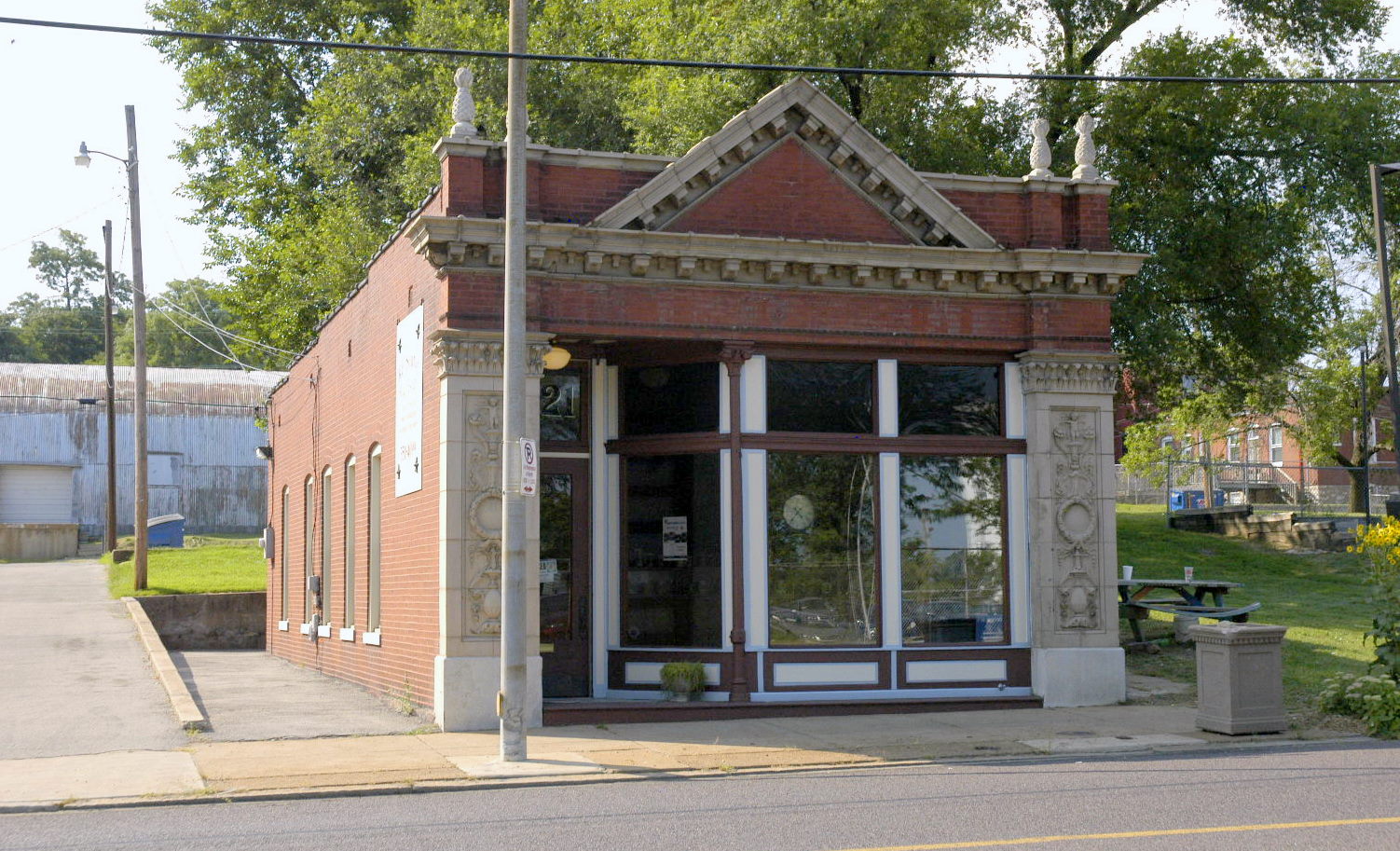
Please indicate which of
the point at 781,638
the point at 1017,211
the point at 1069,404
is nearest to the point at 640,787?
the point at 781,638

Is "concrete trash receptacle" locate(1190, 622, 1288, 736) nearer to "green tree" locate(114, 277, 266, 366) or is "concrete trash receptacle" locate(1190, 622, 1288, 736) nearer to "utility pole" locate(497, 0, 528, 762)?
"utility pole" locate(497, 0, 528, 762)

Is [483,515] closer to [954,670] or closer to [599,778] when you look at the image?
[599,778]

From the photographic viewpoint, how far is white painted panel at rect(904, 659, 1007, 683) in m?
16.1

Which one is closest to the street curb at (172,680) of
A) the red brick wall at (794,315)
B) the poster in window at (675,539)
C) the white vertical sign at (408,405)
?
the white vertical sign at (408,405)

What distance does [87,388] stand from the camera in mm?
60125

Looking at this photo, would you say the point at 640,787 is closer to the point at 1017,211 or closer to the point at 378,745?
the point at 378,745

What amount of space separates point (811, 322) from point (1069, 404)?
3233mm

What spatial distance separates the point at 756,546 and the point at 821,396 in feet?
6.26

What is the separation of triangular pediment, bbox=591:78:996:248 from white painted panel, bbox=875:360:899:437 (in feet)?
4.95

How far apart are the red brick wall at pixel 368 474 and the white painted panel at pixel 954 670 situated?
536cm

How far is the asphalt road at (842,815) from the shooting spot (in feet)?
29.2

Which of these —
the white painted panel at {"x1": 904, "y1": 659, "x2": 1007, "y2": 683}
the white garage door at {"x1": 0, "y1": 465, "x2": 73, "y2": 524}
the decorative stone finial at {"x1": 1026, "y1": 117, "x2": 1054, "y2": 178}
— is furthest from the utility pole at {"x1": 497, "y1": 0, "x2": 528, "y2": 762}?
the white garage door at {"x1": 0, "y1": 465, "x2": 73, "y2": 524}

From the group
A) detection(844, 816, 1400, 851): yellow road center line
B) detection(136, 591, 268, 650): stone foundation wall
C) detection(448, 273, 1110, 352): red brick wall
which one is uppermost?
detection(448, 273, 1110, 352): red brick wall

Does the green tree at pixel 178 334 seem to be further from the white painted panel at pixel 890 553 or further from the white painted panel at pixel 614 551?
the white painted panel at pixel 890 553
